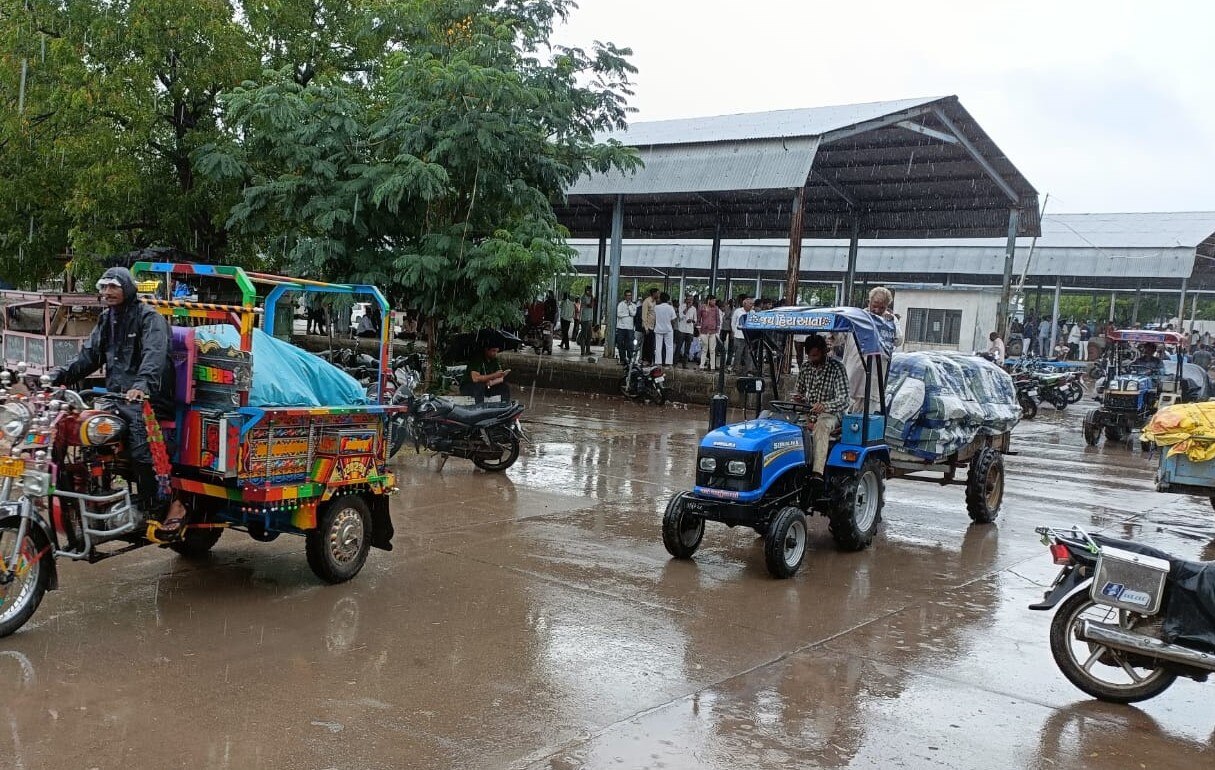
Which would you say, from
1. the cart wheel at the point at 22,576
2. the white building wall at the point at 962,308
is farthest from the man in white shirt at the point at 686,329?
the cart wheel at the point at 22,576

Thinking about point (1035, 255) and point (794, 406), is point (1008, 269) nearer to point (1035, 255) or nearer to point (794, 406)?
point (1035, 255)

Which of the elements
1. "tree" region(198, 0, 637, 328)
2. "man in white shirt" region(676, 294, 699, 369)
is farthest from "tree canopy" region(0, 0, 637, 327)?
"man in white shirt" region(676, 294, 699, 369)

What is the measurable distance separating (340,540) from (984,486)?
642 cm

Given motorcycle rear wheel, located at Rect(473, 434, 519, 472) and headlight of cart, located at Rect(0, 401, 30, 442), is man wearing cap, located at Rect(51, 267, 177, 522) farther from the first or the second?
motorcycle rear wheel, located at Rect(473, 434, 519, 472)

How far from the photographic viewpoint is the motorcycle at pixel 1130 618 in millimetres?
5320

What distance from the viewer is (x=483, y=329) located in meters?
13.6

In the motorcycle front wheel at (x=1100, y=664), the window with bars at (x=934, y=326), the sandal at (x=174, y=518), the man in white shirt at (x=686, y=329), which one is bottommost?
the motorcycle front wheel at (x=1100, y=664)

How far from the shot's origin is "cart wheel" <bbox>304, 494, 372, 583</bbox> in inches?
267

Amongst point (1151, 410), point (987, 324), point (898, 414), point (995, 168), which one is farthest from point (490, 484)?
point (987, 324)

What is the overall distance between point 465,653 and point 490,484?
5.45m

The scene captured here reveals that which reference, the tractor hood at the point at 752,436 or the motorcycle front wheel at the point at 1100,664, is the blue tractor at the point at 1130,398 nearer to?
the tractor hood at the point at 752,436

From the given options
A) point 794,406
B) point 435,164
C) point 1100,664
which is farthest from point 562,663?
point 435,164

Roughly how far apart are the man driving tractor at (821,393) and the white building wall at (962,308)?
22285 mm

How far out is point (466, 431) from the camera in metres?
11.6
